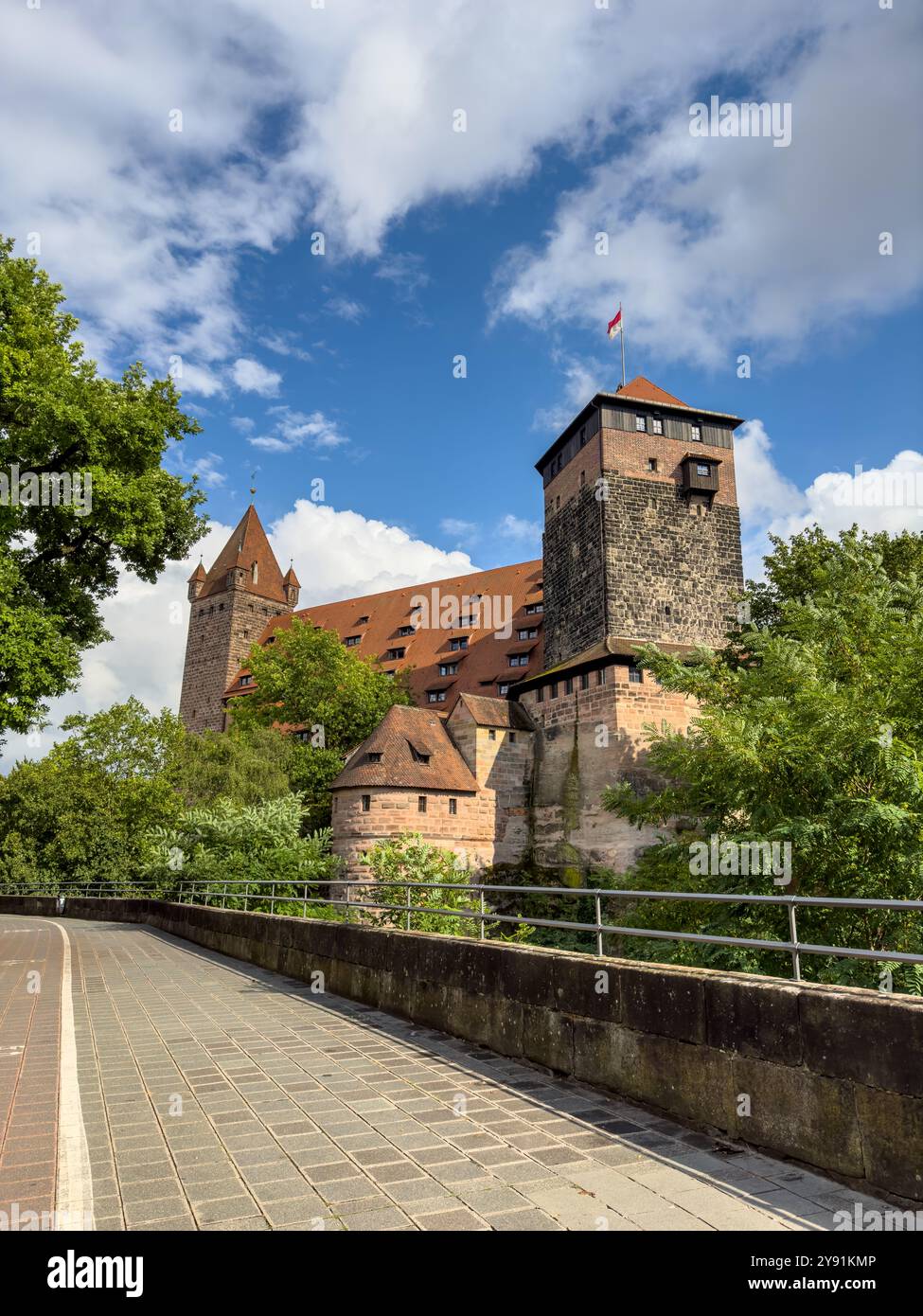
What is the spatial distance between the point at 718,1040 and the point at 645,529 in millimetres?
34704

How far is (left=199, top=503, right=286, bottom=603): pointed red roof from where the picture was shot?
78.9m

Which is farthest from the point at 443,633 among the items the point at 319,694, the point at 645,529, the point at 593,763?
the point at 593,763

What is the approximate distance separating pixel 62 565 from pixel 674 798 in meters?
14.7

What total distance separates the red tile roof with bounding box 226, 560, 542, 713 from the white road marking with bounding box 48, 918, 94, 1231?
4090 centimetres

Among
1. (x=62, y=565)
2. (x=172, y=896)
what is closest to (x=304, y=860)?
A: (x=172, y=896)

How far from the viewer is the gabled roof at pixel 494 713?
3919 centimetres

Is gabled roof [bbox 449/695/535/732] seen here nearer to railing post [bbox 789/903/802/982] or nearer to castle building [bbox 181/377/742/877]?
castle building [bbox 181/377/742/877]

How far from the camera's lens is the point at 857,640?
1855 centimetres

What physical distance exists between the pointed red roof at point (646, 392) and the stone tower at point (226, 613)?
142 feet

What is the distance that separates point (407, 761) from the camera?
123 ft

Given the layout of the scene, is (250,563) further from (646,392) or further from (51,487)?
(51,487)

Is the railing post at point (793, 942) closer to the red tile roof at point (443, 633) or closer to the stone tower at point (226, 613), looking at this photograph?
the red tile roof at point (443, 633)

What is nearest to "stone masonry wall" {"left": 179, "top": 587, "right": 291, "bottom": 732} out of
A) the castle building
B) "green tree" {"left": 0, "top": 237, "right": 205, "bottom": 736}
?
the castle building

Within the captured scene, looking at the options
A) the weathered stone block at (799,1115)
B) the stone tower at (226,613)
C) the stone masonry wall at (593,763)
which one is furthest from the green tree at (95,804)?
the weathered stone block at (799,1115)
